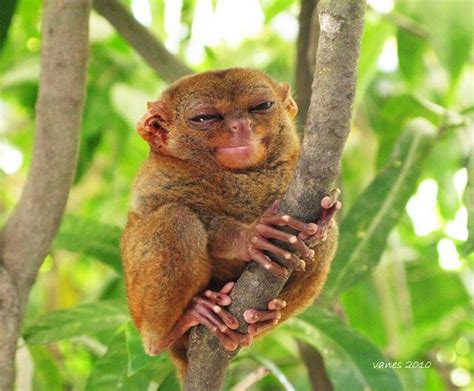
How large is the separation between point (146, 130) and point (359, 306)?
2355 mm

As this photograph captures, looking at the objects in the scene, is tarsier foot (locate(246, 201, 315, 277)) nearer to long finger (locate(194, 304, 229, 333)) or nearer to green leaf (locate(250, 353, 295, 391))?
long finger (locate(194, 304, 229, 333))

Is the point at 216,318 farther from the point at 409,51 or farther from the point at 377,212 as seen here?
the point at 409,51

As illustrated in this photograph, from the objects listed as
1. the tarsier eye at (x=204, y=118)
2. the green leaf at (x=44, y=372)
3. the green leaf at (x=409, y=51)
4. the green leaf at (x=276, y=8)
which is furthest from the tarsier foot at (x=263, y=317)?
the green leaf at (x=276, y=8)

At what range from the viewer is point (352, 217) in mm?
4227

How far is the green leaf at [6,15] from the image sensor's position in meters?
4.23

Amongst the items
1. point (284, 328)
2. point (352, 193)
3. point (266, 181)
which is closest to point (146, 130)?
point (266, 181)

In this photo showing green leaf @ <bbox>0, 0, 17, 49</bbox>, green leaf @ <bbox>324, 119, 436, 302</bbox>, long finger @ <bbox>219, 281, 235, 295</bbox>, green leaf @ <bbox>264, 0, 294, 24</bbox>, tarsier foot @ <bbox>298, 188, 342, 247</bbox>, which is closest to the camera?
tarsier foot @ <bbox>298, 188, 342, 247</bbox>

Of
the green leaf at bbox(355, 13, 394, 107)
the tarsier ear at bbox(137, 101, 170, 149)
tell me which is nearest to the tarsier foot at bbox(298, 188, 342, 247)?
the tarsier ear at bbox(137, 101, 170, 149)

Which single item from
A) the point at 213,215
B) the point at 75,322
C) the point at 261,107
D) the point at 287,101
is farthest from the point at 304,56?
the point at 75,322

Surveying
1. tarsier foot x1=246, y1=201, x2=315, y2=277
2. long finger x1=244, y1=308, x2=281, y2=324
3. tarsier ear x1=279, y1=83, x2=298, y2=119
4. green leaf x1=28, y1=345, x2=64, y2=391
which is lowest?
green leaf x1=28, y1=345, x2=64, y2=391

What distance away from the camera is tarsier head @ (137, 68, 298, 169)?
3.25m

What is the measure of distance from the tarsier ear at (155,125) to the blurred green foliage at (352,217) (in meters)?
0.78

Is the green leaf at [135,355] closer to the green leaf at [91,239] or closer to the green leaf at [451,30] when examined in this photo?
the green leaf at [91,239]

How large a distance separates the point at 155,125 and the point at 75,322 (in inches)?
42.4
